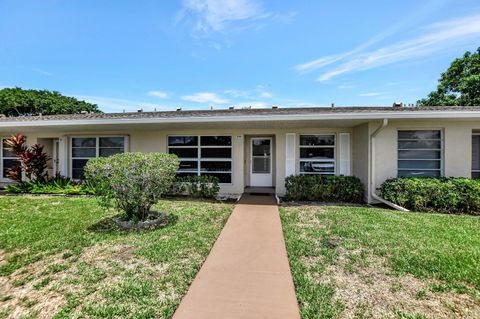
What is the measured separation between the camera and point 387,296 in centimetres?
291

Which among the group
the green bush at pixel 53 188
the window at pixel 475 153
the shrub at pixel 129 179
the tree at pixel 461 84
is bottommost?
the green bush at pixel 53 188

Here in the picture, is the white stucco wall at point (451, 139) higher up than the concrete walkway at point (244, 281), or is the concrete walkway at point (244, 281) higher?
the white stucco wall at point (451, 139)

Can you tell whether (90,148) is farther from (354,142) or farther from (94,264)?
(354,142)

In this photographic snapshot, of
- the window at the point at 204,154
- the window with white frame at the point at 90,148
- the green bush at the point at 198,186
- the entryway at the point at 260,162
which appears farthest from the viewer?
the entryway at the point at 260,162

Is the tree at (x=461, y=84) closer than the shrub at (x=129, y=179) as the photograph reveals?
No

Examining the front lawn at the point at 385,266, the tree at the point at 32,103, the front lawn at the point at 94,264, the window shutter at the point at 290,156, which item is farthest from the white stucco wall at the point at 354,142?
the tree at the point at 32,103

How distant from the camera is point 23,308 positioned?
8.89ft

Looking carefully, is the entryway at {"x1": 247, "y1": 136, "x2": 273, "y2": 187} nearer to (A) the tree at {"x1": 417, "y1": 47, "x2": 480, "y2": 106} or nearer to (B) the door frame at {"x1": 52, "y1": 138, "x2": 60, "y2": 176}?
(B) the door frame at {"x1": 52, "y1": 138, "x2": 60, "y2": 176}

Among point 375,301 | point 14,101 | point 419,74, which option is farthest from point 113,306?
point 14,101

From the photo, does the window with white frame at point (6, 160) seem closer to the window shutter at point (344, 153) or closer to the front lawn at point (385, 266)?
the front lawn at point (385, 266)

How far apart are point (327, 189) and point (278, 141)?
2760 millimetres

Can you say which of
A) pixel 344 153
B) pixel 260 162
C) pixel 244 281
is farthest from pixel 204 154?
pixel 244 281

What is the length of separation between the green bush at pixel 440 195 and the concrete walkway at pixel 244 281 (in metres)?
4.93

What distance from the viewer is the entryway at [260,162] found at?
10.8 metres
